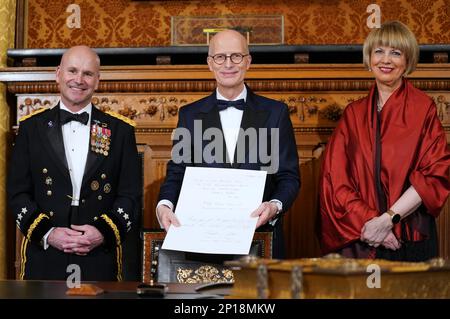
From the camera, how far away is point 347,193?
11.0 feet

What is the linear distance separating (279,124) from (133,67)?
1.11 m

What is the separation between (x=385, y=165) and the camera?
3.33m

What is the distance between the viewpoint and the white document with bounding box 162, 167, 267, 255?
2.79 m

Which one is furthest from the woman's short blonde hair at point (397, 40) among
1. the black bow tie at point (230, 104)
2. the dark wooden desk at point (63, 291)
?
the dark wooden desk at point (63, 291)

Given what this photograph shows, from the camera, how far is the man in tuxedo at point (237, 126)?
3.31 m

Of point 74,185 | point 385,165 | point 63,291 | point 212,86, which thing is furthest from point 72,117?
point 63,291

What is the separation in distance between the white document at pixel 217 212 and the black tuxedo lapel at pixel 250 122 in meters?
0.46

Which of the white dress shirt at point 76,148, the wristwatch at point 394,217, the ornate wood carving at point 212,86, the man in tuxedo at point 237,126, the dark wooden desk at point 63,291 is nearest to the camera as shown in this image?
the dark wooden desk at point 63,291

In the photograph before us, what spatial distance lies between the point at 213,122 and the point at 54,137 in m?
0.66

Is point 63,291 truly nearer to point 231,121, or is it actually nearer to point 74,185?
point 74,185

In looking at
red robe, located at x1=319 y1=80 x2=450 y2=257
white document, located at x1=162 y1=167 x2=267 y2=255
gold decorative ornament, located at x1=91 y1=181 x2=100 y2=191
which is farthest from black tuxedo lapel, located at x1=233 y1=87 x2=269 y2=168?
gold decorative ornament, located at x1=91 y1=181 x2=100 y2=191

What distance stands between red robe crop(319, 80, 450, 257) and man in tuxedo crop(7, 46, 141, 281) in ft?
2.70

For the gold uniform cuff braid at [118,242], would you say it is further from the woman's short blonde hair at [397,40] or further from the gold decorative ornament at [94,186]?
the woman's short blonde hair at [397,40]

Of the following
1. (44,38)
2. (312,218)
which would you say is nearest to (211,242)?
(312,218)
